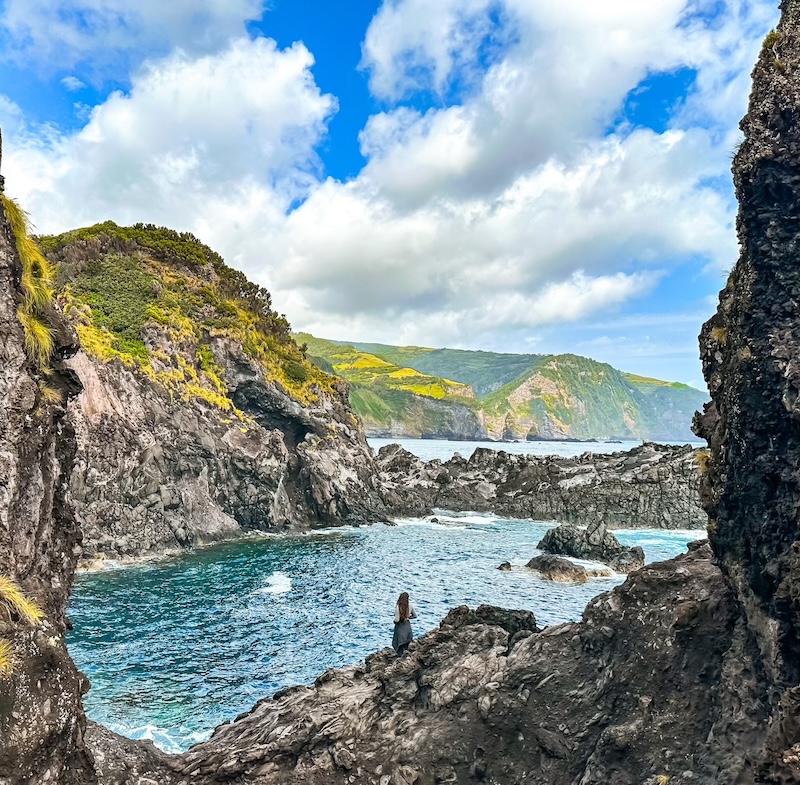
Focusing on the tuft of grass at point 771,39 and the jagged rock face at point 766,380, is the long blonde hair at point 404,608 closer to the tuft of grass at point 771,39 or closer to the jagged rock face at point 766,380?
the jagged rock face at point 766,380

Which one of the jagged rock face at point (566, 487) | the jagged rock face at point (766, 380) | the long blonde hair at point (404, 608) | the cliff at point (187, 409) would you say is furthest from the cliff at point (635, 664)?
the jagged rock face at point (566, 487)

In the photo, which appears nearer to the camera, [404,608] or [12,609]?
[12,609]

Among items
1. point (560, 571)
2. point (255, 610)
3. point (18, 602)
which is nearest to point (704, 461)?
point (18, 602)

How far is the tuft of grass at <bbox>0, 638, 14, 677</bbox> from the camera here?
9.04m

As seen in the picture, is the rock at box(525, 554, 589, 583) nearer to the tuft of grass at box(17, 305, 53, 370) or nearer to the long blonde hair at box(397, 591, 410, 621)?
the long blonde hair at box(397, 591, 410, 621)

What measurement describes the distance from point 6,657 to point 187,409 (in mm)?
52153

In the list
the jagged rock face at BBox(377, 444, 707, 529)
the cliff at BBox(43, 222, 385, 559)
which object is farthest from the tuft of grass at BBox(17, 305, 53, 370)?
the jagged rock face at BBox(377, 444, 707, 529)

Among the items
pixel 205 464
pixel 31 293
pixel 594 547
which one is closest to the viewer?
pixel 31 293

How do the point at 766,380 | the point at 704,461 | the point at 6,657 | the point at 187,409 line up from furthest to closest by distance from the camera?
1. the point at 187,409
2. the point at 704,461
3. the point at 766,380
4. the point at 6,657

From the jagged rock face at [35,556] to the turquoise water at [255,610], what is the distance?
1184 cm

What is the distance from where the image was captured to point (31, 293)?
1221 centimetres

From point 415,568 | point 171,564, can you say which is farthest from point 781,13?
point 171,564

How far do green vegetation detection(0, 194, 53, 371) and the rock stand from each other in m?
40.6

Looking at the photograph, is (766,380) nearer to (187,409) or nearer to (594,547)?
(594,547)
